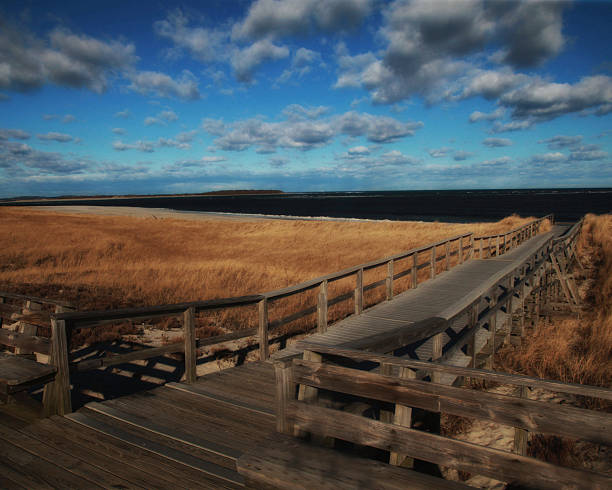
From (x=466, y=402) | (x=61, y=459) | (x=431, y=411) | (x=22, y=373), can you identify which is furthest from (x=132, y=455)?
(x=466, y=402)

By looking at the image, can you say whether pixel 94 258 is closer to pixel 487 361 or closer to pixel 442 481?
pixel 487 361

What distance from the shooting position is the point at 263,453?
2865 mm

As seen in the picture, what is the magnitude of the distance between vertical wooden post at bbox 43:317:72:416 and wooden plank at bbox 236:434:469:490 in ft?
7.93

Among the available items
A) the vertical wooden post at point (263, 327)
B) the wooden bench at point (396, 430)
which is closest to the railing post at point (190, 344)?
the vertical wooden post at point (263, 327)

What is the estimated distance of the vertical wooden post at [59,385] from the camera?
13.5 ft

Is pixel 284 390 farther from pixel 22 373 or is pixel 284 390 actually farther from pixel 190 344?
pixel 22 373

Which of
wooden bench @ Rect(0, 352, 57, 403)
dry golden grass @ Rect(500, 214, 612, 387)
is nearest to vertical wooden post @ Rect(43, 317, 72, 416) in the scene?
A: wooden bench @ Rect(0, 352, 57, 403)

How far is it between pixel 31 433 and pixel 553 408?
4.28 metres

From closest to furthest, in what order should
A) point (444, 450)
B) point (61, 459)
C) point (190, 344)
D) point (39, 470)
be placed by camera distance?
1. point (444, 450)
2. point (39, 470)
3. point (61, 459)
4. point (190, 344)

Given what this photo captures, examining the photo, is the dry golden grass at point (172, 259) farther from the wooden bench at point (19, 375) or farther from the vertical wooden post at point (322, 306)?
the wooden bench at point (19, 375)

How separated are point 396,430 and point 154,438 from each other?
89.9 inches

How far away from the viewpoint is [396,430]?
2740 millimetres

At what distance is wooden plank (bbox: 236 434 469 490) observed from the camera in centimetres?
252

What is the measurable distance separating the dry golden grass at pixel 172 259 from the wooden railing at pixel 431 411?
30.1 feet
